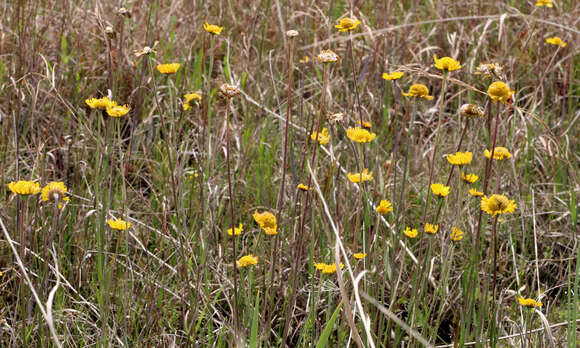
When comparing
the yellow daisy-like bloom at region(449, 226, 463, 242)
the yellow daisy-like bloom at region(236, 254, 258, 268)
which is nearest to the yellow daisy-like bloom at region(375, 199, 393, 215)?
the yellow daisy-like bloom at region(449, 226, 463, 242)

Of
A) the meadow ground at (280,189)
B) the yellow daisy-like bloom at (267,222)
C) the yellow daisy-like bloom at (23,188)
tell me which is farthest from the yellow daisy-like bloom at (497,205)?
the yellow daisy-like bloom at (23,188)

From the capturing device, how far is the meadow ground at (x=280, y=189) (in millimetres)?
1333

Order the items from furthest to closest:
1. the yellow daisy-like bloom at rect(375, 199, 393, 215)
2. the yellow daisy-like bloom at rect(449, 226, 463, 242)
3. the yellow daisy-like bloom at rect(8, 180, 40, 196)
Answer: the yellow daisy-like bloom at rect(375, 199, 393, 215) → the yellow daisy-like bloom at rect(449, 226, 463, 242) → the yellow daisy-like bloom at rect(8, 180, 40, 196)

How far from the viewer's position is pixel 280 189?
1.67m

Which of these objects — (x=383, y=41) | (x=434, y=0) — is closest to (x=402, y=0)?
(x=434, y=0)

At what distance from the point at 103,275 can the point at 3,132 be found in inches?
39.0

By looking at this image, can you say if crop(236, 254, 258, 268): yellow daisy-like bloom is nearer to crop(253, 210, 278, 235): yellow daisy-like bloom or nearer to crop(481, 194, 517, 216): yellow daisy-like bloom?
crop(253, 210, 278, 235): yellow daisy-like bloom

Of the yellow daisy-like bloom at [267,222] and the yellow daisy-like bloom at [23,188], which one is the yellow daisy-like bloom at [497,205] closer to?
the yellow daisy-like bloom at [267,222]

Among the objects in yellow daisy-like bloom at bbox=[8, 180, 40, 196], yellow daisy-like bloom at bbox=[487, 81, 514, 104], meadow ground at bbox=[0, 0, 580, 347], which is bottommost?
meadow ground at bbox=[0, 0, 580, 347]

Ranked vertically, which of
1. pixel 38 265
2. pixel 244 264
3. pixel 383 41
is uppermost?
pixel 383 41

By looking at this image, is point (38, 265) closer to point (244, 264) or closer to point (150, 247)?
point (150, 247)

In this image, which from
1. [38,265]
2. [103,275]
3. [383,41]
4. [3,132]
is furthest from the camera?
[383,41]

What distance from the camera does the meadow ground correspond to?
133 centimetres

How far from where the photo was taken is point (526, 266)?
193 centimetres
